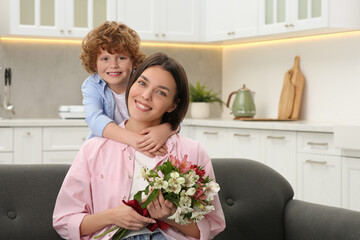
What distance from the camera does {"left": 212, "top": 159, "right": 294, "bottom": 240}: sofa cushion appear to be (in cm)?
228

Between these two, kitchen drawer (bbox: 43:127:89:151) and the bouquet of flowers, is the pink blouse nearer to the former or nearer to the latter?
the bouquet of flowers

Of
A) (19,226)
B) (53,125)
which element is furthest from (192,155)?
(53,125)

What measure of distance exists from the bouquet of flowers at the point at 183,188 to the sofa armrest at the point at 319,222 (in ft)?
2.26

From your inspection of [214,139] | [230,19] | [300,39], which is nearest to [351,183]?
[214,139]

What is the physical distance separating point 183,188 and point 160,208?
0.10 metres

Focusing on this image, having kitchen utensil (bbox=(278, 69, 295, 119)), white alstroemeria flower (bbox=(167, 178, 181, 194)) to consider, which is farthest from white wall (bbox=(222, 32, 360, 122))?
white alstroemeria flower (bbox=(167, 178, 181, 194))

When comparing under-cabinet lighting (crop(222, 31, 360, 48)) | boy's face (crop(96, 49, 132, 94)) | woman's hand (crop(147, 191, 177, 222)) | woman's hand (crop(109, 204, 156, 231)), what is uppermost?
under-cabinet lighting (crop(222, 31, 360, 48))

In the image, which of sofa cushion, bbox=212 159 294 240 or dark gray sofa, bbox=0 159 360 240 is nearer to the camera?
dark gray sofa, bbox=0 159 360 240

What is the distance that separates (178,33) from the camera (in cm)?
540

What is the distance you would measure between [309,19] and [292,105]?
794mm

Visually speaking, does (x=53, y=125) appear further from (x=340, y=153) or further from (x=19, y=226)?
(x=19, y=226)

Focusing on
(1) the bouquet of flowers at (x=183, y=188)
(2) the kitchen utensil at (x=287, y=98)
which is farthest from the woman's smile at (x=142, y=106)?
(2) the kitchen utensil at (x=287, y=98)

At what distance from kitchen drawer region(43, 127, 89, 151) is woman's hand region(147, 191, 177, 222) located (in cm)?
328

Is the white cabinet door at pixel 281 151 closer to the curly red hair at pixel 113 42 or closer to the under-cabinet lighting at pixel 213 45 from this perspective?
the under-cabinet lighting at pixel 213 45
